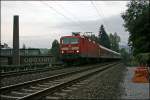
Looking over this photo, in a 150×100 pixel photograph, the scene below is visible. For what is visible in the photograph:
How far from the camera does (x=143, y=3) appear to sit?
5381cm

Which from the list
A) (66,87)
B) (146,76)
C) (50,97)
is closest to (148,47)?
(146,76)

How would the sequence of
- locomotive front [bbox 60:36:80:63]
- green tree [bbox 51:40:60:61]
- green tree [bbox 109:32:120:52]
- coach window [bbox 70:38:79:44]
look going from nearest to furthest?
locomotive front [bbox 60:36:80:63] < coach window [bbox 70:38:79:44] < green tree [bbox 51:40:60:61] < green tree [bbox 109:32:120:52]

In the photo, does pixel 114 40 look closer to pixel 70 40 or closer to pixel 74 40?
pixel 70 40

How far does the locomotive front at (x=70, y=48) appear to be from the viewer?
3497cm

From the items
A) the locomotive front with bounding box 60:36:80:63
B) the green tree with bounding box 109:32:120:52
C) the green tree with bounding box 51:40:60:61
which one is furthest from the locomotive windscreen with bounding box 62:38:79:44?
the green tree with bounding box 109:32:120:52

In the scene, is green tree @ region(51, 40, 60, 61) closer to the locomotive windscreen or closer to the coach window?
the locomotive windscreen

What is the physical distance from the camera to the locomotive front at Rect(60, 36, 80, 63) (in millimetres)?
34969

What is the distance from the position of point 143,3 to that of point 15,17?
22967 mm

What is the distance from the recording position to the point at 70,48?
117ft

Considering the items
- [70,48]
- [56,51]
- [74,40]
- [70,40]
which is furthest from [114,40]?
[70,48]

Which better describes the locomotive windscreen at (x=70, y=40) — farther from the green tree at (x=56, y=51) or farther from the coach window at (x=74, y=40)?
the green tree at (x=56, y=51)

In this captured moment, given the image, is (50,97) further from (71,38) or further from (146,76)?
(71,38)

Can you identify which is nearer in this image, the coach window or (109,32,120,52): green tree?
the coach window

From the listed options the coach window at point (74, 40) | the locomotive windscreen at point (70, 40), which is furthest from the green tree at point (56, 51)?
the coach window at point (74, 40)
